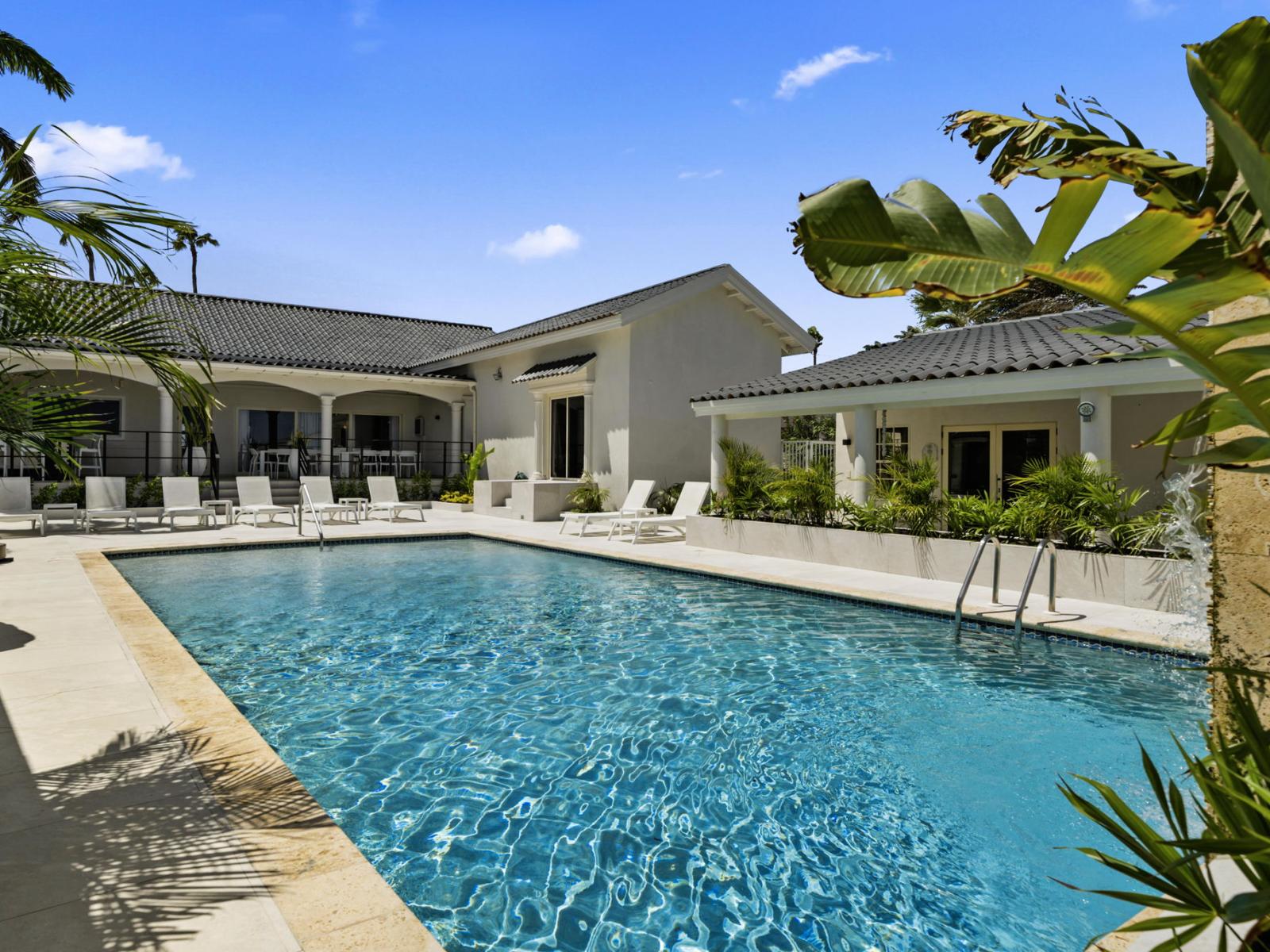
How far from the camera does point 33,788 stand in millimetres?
3877

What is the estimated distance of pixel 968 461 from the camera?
16.3 metres

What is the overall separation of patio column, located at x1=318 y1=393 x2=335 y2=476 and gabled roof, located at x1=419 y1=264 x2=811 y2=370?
4.21 metres

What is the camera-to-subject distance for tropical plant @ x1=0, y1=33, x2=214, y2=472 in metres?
4.24

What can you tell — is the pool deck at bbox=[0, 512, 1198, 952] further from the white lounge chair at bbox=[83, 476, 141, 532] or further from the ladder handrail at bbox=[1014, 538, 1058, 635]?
the white lounge chair at bbox=[83, 476, 141, 532]

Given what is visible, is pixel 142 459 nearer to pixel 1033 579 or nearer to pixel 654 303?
pixel 654 303

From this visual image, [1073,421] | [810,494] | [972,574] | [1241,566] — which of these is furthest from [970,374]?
[1241,566]

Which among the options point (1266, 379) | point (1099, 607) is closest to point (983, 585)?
point (1099, 607)

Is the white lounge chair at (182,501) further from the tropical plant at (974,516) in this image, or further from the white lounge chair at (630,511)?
the tropical plant at (974,516)

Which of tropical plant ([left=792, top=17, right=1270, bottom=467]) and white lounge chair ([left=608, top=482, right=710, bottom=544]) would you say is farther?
white lounge chair ([left=608, top=482, right=710, bottom=544])

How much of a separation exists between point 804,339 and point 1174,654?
16.5 metres

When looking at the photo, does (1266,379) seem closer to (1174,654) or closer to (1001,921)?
(1001,921)

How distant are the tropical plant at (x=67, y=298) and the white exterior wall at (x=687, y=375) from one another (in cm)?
1437

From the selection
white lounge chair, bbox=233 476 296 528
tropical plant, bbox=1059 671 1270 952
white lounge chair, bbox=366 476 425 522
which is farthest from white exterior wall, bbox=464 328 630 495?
tropical plant, bbox=1059 671 1270 952

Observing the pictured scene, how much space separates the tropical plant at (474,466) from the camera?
23.8 metres
